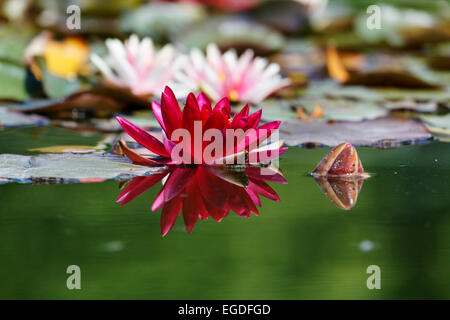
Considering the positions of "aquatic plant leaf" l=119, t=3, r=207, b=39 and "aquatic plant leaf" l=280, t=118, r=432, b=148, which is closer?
"aquatic plant leaf" l=280, t=118, r=432, b=148

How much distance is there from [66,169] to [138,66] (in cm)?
94

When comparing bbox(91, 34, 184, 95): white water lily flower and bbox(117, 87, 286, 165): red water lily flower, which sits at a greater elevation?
bbox(91, 34, 184, 95): white water lily flower

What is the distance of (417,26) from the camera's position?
132 inches

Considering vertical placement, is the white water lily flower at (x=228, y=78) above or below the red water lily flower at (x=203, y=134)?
above

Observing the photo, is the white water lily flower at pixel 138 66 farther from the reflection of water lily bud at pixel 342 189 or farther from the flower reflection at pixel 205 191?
the reflection of water lily bud at pixel 342 189

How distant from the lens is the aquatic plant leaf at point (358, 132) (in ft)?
4.89

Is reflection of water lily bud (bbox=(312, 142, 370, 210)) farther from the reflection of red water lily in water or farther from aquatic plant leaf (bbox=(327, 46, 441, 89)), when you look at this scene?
aquatic plant leaf (bbox=(327, 46, 441, 89))

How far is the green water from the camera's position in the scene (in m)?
0.74

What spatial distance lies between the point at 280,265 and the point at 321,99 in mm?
1394

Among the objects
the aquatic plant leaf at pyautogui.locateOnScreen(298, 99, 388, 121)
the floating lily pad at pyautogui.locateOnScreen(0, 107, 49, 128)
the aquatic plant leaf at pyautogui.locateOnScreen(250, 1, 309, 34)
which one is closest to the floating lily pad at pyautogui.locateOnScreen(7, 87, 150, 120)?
the floating lily pad at pyautogui.locateOnScreen(0, 107, 49, 128)

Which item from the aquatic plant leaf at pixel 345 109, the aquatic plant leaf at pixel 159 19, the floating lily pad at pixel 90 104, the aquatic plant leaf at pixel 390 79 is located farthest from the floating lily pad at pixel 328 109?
the aquatic plant leaf at pixel 159 19

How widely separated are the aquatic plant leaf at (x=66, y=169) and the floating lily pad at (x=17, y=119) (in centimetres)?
56

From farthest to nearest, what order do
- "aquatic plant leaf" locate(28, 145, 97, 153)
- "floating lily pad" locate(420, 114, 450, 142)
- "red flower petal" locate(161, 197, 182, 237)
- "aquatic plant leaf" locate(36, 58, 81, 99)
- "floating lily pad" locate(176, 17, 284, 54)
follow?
"floating lily pad" locate(176, 17, 284, 54) < "aquatic plant leaf" locate(36, 58, 81, 99) < "floating lily pad" locate(420, 114, 450, 142) < "aquatic plant leaf" locate(28, 145, 97, 153) < "red flower petal" locate(161, 197, 182, 237)

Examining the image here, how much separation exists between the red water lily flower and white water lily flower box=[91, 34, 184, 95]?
78cm
